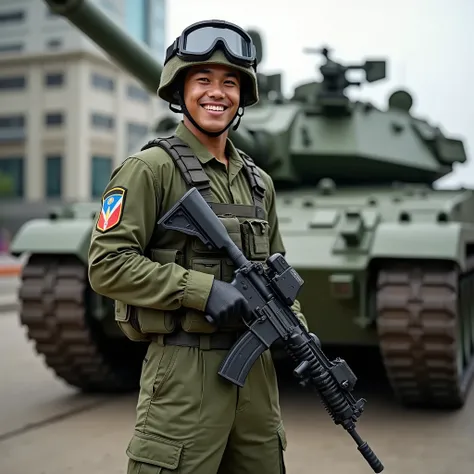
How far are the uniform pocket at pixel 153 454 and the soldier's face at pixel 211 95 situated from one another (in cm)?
98

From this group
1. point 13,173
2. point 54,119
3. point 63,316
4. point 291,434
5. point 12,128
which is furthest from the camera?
point 13,173

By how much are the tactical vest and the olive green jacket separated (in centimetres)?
4

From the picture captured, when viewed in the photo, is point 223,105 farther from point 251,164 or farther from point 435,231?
point 435,231

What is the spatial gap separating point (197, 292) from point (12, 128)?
35.7 m

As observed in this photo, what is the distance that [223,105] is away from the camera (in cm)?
257

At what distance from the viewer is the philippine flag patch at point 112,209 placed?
2424 millimetres

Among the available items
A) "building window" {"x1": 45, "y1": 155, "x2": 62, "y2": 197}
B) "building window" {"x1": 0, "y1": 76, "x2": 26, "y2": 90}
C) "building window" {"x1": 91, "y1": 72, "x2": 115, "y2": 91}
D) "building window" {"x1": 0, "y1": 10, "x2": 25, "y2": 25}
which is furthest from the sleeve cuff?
"building window" {"x1": 0, "y1": 10, "x2": 25, "y2": 25}

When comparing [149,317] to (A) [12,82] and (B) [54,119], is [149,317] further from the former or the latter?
(A) [12,82]

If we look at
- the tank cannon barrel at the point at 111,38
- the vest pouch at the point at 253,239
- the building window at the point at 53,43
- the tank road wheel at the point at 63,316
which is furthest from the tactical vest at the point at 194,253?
the building window at the point at 53,43

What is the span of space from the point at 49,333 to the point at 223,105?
3.94 metres

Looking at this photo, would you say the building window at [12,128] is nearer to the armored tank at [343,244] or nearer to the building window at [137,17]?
the building window at [137,17]

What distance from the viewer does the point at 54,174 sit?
35.7 m

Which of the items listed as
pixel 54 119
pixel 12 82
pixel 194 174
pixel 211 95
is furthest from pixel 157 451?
pixel 12 82

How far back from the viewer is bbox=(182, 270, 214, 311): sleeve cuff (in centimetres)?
235
